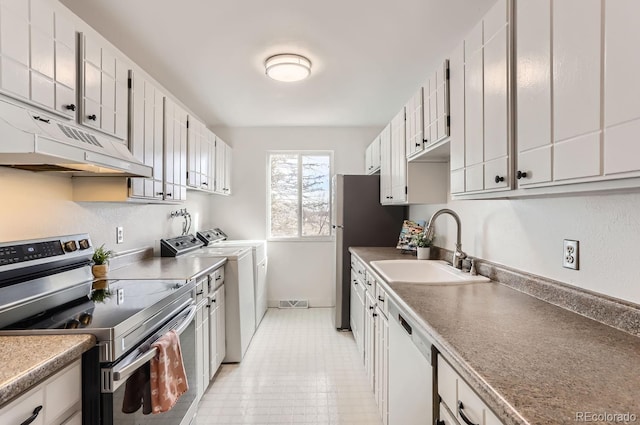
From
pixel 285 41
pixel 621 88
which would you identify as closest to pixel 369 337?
pixel 621 88

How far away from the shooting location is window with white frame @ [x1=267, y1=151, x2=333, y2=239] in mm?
4672

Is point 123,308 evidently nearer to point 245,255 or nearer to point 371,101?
point 245,255

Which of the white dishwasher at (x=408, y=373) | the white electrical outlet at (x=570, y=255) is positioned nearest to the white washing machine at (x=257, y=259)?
the white dishwasher at (x=408, y=373)

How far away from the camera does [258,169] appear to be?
4.62 metres

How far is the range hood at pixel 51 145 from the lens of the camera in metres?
1.12

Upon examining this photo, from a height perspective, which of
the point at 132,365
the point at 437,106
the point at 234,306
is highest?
the point at 437,106

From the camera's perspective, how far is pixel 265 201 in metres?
4.59

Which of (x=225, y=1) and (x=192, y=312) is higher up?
(x=225, y=1)

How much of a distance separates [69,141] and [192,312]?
1.09 meters

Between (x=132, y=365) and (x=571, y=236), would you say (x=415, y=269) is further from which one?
(x=132, y=365)

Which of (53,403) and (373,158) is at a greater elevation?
(373,158)

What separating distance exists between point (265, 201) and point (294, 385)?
102 inches

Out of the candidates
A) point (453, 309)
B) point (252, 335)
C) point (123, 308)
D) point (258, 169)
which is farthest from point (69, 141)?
point (258, 169)
